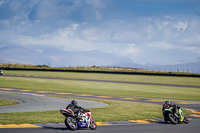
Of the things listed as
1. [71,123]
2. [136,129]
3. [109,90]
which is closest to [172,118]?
[136,129]

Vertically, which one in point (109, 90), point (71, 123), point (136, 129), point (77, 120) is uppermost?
point (77, 120)

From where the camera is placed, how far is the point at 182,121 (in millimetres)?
20469

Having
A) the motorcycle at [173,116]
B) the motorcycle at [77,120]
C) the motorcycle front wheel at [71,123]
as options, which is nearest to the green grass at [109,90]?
the motorcycle at [173,116]

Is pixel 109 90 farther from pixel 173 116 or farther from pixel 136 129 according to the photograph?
pixel 136 129

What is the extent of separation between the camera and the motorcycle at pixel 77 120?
53.6ft

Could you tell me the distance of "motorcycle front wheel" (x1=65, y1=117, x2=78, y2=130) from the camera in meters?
16.3

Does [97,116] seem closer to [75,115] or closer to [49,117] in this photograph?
[49,117]

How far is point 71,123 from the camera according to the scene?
649 inches

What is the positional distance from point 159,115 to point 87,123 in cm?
948

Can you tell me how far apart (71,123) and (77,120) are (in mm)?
375

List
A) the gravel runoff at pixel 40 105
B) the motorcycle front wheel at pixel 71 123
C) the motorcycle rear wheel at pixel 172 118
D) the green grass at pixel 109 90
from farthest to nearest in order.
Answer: the green grass at pixel 109 90
the gravel runoff at pixel 40 105
the motorcycle rear wheel at pixel 172 118
the motorcycle front wheel at pixel 71 123

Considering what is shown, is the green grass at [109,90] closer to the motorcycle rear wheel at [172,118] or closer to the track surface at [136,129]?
the motorcycle rear wheel at [172,118]

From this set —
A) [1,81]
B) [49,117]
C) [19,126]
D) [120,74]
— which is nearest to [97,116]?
[49,117]

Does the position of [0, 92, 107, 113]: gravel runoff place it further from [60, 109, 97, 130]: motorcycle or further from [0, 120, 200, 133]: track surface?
[60, 109, 97, 130]: motorcycle
